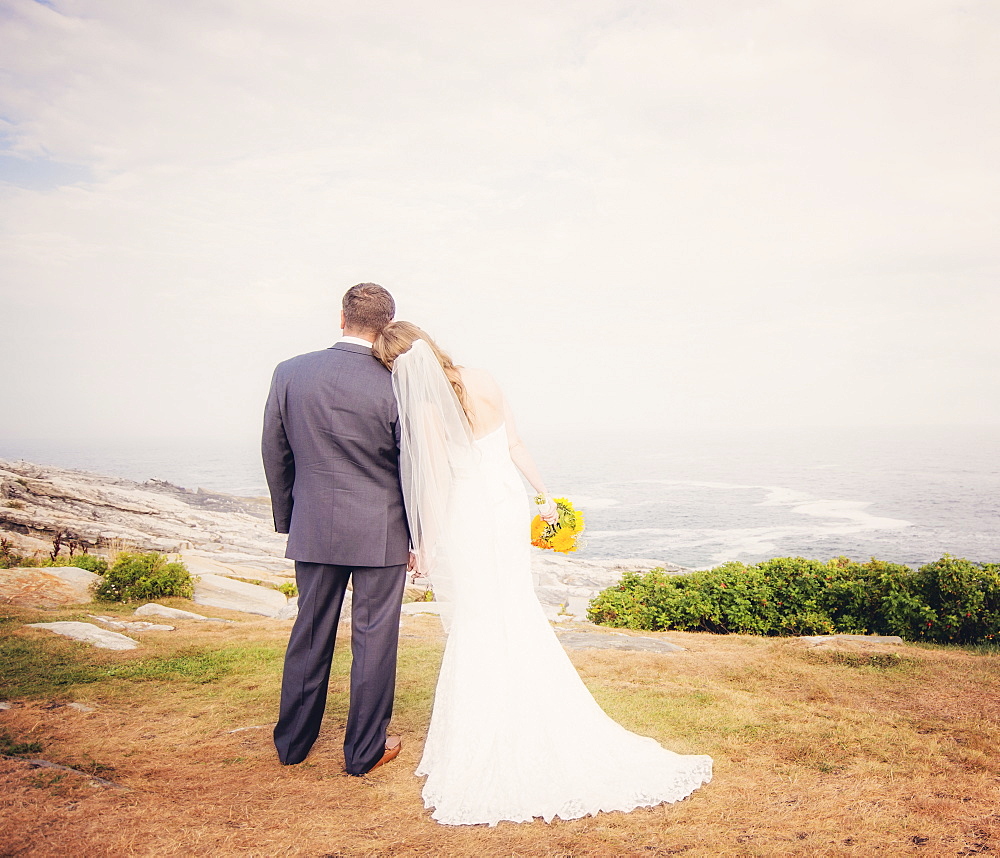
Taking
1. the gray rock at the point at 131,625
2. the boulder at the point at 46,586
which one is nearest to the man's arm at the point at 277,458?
the gray rock at the point at 131,625

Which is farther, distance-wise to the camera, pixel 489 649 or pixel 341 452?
pixel 489 649

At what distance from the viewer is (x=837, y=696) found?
5730mm

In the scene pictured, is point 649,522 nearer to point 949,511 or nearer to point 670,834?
point 949,511

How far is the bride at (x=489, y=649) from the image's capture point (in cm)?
368

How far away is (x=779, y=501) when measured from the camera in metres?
77.2

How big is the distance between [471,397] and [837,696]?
14.9ft

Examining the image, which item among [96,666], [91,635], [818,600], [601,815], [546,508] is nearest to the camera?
[601,815]

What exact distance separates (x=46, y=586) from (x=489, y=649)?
8.54 metres

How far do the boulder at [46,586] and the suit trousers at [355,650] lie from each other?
6255 millimetres

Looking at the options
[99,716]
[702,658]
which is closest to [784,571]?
[702,658]

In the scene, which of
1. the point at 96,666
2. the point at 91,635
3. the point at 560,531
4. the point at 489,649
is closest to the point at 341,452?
the point at 489,649

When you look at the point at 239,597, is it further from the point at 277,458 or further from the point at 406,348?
the point at 406,348

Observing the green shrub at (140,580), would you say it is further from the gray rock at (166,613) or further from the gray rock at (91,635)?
the gray rock at (91,635)

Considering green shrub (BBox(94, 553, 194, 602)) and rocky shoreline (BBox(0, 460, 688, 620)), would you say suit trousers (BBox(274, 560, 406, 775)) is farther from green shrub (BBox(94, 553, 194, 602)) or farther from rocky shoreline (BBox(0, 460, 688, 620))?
rocky shoreline (BBox(0, 460, 688, 620))
